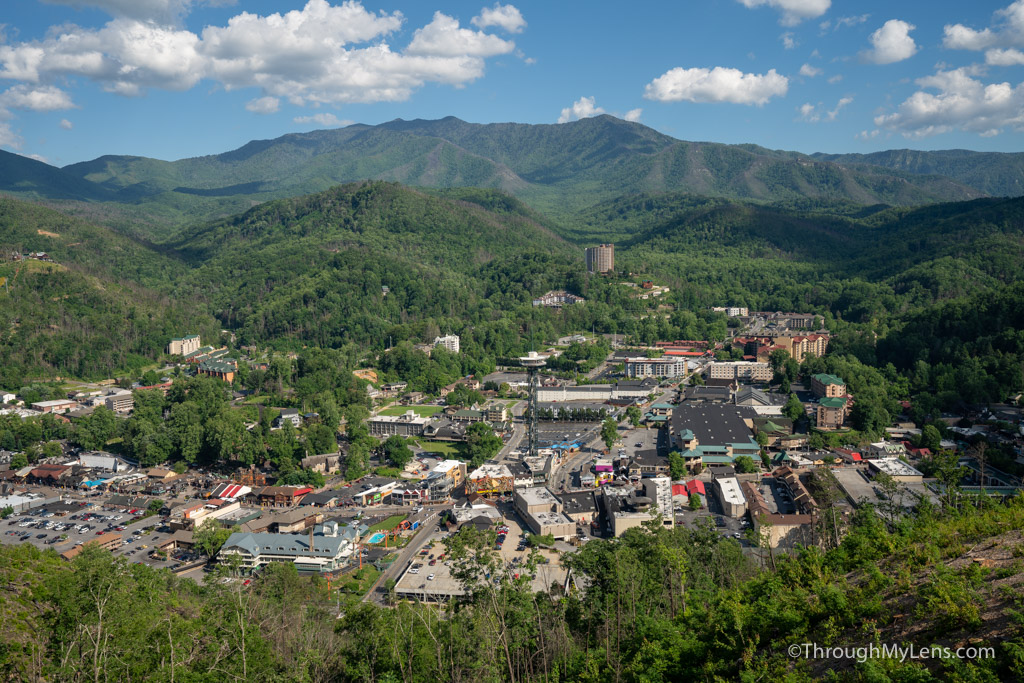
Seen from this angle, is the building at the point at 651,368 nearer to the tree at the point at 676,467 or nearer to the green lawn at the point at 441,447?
the green lawn at the point at 441,447

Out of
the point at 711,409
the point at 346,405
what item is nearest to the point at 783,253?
the point at 711,409

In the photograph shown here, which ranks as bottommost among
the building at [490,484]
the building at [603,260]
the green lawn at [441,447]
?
the green lawn at [441,447]

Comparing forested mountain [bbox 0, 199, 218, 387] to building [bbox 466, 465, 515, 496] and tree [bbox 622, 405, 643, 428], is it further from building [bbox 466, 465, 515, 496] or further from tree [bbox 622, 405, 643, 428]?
tree [bbox 622, 405, 643, 428]

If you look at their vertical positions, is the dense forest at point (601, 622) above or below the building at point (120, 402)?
above

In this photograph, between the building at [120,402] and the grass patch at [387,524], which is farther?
the building at [120,402]

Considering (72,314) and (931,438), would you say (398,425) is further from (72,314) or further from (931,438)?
Answer: (72,314)

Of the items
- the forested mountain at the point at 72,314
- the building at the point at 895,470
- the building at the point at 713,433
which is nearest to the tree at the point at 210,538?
the building at the point at 713,433

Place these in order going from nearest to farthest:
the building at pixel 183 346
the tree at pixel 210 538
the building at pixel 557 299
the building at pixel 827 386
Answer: the tree at pixel 210 538
the building at pixel 827 386
the building at pixel 183 346
the building at pixel 557 299

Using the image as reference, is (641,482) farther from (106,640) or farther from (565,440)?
(106,640)
